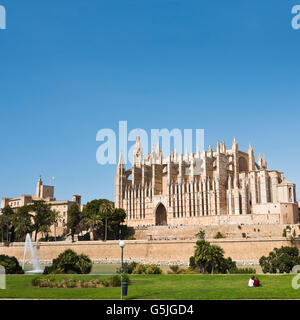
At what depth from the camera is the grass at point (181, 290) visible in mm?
16038

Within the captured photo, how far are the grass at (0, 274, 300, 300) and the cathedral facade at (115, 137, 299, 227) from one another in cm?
3986

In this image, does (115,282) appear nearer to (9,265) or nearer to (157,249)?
(9,265)

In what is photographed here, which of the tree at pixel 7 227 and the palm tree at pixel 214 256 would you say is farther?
the tree at pixel 7 227

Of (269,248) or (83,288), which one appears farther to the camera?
(269,248)

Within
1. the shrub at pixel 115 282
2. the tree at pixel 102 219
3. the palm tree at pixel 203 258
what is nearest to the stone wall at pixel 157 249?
the tree at pixel 102 219

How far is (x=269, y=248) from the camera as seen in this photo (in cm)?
4441

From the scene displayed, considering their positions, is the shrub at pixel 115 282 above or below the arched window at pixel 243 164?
below

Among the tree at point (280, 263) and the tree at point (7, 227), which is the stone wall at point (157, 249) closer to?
the tree at point (7, 227)

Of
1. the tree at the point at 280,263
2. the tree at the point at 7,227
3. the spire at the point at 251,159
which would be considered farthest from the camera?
the spire at the point at 251,159

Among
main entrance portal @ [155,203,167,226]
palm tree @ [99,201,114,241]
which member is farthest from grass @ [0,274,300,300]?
main entrance portal @ [155,203,167,226]

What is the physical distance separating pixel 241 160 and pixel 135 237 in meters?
23.9

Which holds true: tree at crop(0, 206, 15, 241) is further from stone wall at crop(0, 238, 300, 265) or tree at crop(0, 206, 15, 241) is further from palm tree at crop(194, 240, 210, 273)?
palm tree at crop(194, 240, 210, 273)

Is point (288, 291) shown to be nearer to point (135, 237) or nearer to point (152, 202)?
point (135, 237)
